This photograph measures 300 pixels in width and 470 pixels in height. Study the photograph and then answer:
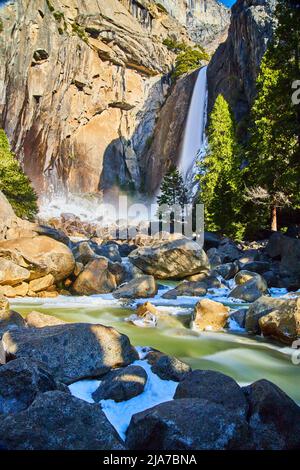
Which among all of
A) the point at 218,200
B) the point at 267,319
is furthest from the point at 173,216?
the point at 267,319

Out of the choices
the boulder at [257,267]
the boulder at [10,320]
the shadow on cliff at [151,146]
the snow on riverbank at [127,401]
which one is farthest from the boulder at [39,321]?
the shadow on cliff at [151,146]

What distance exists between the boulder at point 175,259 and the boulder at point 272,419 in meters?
10.9

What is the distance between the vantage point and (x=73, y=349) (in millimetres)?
5172

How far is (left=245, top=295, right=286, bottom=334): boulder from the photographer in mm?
8164

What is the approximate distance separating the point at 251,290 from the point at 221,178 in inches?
A: 673

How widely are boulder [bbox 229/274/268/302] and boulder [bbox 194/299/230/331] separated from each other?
2.81 metres

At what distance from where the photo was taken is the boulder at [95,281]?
42.1 feet

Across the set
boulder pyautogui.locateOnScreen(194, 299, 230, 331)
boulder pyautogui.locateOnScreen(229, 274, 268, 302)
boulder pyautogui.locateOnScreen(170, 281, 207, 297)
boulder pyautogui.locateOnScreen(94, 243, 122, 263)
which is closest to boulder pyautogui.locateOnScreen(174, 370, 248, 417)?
boulder pyautogui.locateOnScreen(194, 299, 230, 331)

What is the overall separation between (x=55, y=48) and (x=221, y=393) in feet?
160

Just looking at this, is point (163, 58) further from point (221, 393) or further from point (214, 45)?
point (221, 393)

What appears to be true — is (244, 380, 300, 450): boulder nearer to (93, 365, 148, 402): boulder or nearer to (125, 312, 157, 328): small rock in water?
(93, 365, 148, 402): boulder

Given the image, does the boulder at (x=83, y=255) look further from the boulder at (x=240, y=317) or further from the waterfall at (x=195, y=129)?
the waterfall at (x=195, y=129)

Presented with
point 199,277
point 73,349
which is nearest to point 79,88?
point 199,277

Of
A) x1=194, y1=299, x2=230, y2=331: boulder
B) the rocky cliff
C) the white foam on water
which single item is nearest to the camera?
the white foam on water
